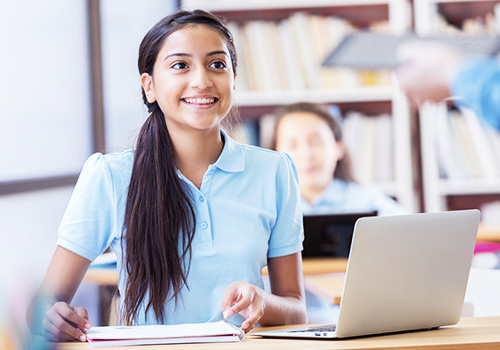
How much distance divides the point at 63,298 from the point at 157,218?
0.83ft

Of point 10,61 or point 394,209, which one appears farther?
point 394,209

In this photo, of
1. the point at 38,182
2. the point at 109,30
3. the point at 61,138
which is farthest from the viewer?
the point at 109,30

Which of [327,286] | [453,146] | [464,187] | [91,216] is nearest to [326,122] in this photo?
[453,146]

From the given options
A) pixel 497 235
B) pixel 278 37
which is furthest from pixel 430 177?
pixel 278 37

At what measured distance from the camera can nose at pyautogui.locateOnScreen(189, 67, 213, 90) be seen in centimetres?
153

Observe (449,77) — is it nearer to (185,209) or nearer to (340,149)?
(185,209)

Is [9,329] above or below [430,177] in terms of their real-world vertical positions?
above

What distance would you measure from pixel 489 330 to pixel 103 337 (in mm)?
674

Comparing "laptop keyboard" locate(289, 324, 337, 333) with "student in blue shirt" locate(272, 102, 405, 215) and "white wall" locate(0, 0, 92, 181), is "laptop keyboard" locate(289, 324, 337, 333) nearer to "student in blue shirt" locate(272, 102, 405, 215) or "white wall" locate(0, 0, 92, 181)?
"white wall" locate(0, 0, 92, 181)

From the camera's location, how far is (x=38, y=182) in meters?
2.72

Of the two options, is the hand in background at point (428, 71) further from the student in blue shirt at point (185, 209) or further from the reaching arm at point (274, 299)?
the reaching arm at point (274, 299)

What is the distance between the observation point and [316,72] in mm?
3783

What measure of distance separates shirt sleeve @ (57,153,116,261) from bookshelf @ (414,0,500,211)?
2.46 metres

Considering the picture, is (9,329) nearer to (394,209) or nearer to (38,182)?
(38,182)
